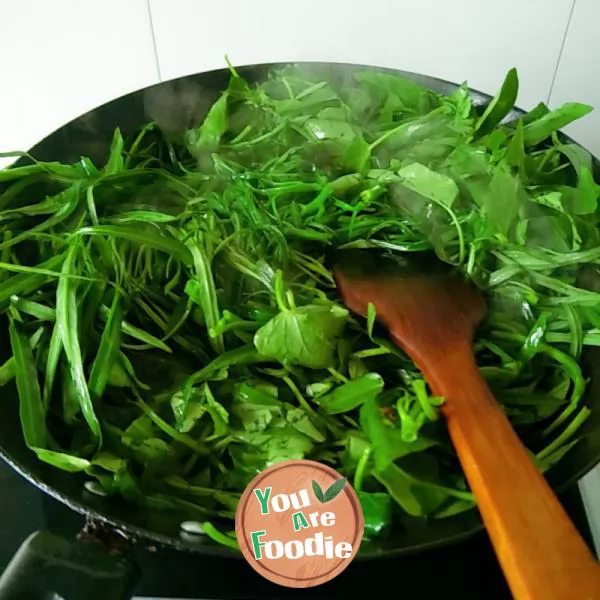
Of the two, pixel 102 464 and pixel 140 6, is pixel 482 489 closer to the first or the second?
pixel 102 464

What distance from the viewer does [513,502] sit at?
49 centimetres

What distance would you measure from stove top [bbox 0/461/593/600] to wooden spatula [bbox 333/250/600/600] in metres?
0.16

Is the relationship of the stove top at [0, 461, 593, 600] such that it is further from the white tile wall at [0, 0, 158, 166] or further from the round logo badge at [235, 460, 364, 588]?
the white tile wall at [0, 0, 158, 166]

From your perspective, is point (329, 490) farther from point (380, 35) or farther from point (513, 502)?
point (380, 35)

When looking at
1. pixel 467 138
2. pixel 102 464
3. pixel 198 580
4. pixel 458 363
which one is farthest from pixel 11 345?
pixel 467 138

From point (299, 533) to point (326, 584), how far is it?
0.46 ft

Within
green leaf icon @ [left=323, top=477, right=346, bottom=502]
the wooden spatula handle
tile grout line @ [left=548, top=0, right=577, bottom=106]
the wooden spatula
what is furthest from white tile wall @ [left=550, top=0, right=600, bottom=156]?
green leaf icon @ [left=323, top=477, right=346, bottom=502]

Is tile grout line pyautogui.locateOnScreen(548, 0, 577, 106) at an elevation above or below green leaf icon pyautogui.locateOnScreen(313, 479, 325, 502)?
above

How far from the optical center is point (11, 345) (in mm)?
616

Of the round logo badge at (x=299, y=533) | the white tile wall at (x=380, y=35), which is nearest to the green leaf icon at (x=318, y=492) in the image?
the round logo badge at (x=299, y=533)

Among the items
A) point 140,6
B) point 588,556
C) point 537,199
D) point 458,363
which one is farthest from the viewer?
point 140,6

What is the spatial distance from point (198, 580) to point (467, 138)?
476mm

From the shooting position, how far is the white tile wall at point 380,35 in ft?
2.97

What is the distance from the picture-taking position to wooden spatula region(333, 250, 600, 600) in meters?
0.45
